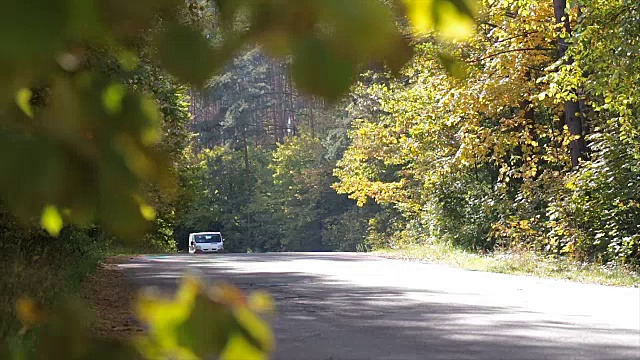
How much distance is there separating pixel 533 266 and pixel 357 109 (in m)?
34.1

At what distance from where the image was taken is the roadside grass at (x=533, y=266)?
17733 mm

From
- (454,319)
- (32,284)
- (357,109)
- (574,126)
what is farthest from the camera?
(357,109)

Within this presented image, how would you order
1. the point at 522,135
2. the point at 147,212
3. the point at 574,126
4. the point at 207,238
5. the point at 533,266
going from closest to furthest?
1. the point at 147,212
2. the point at 533,266
3. the point at 574,126
4. the point at 522,135
5. the point at 207,238

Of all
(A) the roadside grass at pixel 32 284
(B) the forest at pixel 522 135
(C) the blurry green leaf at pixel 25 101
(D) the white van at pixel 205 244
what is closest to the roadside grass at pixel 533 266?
(B) the forest at pixel 522 135

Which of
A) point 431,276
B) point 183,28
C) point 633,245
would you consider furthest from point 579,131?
point 183,28

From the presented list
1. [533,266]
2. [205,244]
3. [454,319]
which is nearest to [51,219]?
[454,319]

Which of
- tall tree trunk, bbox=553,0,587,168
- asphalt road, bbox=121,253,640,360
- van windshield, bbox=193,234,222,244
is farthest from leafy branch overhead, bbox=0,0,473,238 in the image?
van windshield, bbox=193,234,222,244

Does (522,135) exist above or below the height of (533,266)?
above

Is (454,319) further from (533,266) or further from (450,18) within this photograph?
(533,266)

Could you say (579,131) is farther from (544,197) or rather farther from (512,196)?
(512,196)

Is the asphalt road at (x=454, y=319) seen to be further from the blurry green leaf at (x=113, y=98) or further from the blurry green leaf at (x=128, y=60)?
the blurry green leaf at (x=113, y=98)

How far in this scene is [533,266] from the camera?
21.5 meters

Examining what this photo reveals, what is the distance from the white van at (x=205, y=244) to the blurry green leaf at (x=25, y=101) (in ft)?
170

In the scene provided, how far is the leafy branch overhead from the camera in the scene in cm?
103
